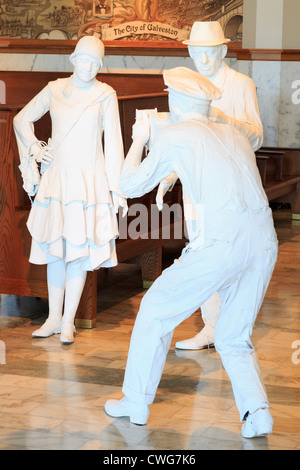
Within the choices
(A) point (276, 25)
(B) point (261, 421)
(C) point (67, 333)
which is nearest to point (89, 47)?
(C) point (67, 333)

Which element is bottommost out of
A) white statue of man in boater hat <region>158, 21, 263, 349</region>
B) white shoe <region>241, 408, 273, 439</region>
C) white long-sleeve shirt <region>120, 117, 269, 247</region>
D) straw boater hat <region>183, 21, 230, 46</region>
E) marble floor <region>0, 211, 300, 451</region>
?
marble floor <region>0, 211, 300, 451</region>

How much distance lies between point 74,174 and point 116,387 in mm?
1452

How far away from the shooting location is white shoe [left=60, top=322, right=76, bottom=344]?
543 cm

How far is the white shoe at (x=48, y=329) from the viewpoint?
555 cm

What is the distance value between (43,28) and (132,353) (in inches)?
350

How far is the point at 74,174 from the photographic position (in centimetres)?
540

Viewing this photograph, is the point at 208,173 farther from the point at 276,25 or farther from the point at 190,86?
the point at 276,25

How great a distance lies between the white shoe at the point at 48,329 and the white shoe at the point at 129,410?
4.71 feet

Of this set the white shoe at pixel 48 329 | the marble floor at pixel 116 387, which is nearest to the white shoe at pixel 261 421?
the marble floor at pixel 116 387

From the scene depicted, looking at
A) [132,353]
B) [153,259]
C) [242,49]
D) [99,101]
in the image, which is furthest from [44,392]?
[242,49]

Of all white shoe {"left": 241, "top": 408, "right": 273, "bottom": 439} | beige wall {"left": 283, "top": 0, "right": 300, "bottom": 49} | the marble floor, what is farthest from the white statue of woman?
beige wall {"left": 283, "top": 0, "right": 300, "bottom": 49}

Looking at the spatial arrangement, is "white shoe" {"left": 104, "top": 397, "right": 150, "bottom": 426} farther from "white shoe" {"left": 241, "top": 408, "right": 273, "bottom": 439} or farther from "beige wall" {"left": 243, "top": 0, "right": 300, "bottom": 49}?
"beige wall" {"left": 243, "top": 0, "right": 300, "bottom": 49}

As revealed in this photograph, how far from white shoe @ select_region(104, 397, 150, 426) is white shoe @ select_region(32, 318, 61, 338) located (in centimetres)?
144
